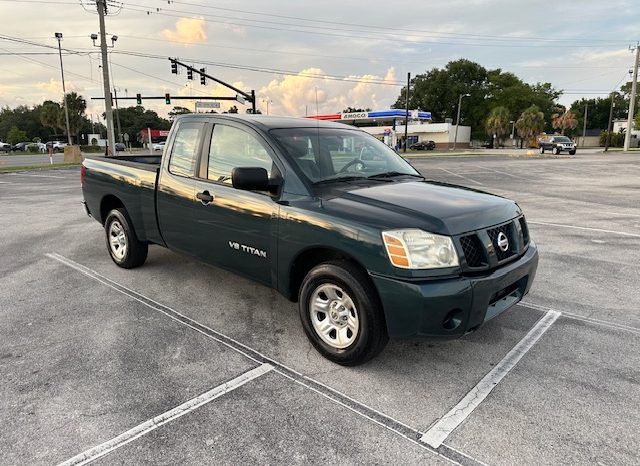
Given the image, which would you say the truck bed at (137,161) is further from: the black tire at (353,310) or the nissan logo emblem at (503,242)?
the nissan logo emblem at (503,242)

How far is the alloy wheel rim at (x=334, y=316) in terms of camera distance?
3.23 m

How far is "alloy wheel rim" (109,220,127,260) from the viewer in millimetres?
5578

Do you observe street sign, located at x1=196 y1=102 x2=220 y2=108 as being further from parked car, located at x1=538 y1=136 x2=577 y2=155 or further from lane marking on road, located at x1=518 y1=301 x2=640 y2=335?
parked car, located at x1=538 y1=136 x2=577 y2=155

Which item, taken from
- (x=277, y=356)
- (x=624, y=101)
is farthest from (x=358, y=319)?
(x=624, y=101)

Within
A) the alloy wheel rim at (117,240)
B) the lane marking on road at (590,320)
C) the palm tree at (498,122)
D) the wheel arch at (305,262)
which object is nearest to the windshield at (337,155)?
the wheel arch at (305,262)

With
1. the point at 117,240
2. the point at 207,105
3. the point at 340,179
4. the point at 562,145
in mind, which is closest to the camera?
the point at 340,179

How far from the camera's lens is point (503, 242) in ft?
11.0

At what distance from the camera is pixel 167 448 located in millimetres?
2486

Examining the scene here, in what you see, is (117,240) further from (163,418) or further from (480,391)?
(480,391)

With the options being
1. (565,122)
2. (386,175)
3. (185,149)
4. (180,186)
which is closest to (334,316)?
(386,175)

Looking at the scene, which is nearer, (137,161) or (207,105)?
(137,161)

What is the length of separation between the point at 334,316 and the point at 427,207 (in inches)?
41.1

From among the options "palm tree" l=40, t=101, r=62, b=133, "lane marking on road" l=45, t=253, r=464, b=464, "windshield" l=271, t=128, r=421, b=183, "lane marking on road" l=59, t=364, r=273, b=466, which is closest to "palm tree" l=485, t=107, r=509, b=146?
"palm tree" l=40, t=101, r=62, b=133

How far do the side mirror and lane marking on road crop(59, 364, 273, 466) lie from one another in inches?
53.3
